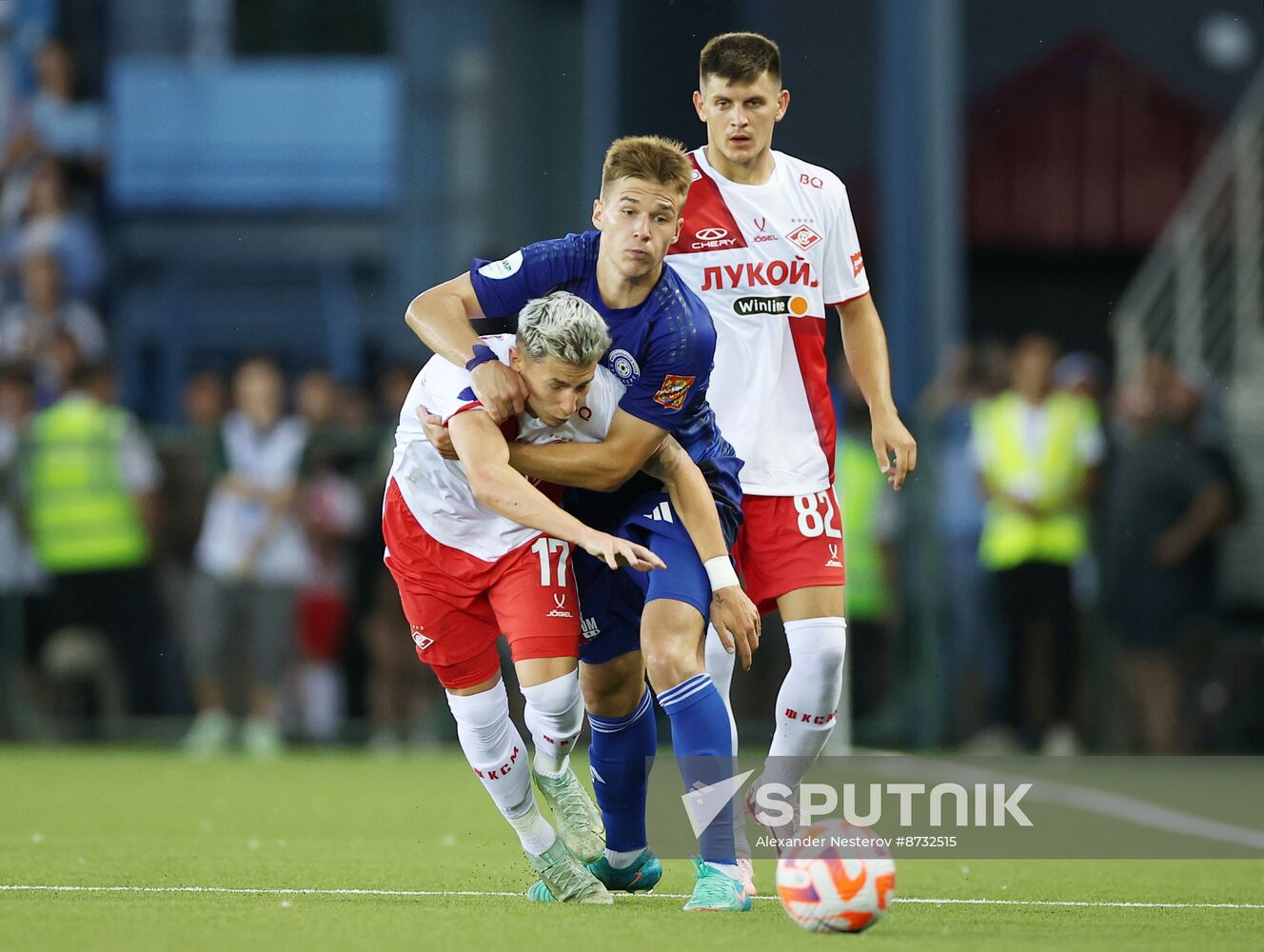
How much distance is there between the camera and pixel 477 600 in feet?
20.7

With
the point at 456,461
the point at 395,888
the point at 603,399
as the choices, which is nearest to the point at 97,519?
the point at 395,888

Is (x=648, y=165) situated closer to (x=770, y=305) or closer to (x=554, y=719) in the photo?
(x=770, y=305)

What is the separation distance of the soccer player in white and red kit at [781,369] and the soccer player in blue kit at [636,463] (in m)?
0.43

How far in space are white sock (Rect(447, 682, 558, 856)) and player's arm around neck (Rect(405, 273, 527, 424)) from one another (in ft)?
2.86

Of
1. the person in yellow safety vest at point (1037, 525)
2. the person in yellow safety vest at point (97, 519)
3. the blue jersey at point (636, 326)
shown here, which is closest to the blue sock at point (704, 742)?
the blue jersey at point (636, 326)

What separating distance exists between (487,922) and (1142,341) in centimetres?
1328

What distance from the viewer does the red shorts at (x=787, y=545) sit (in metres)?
Answer: 6.70

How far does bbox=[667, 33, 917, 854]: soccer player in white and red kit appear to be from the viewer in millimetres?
6688

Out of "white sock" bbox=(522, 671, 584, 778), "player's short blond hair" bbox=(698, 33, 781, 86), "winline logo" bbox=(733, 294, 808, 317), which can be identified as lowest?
"white sock" bbox=(522, 671, 584, 778)

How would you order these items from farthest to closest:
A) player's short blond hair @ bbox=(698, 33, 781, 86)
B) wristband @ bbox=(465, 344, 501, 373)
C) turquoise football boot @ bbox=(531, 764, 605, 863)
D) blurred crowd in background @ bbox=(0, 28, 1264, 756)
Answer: blurred crowd in background @ bbox=(0, 28, 1264, 756), player's short blond hair @ bbox=(698, 33, 781, 86), turquoise football boot @ bbox=(531, 764, 605, 863), wristband @ bbox=(465, 344, 501, 373)

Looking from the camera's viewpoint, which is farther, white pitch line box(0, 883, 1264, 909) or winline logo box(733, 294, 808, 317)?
winline logo box(733, 294, 808, 317)

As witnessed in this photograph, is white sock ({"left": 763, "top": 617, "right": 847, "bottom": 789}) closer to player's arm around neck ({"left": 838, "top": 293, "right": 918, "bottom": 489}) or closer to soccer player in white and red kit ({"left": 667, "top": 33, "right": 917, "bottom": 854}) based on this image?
Answer: soccer player in white and red kit ({"left": 667, "top": 33, "right": 917, "bottom": 854})

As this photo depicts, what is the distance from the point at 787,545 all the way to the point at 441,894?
1.51 metres

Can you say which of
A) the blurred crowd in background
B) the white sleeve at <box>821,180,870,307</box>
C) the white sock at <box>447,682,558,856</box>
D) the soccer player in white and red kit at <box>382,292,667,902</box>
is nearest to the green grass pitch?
the white sock at <box>447,682,558,856</box>
